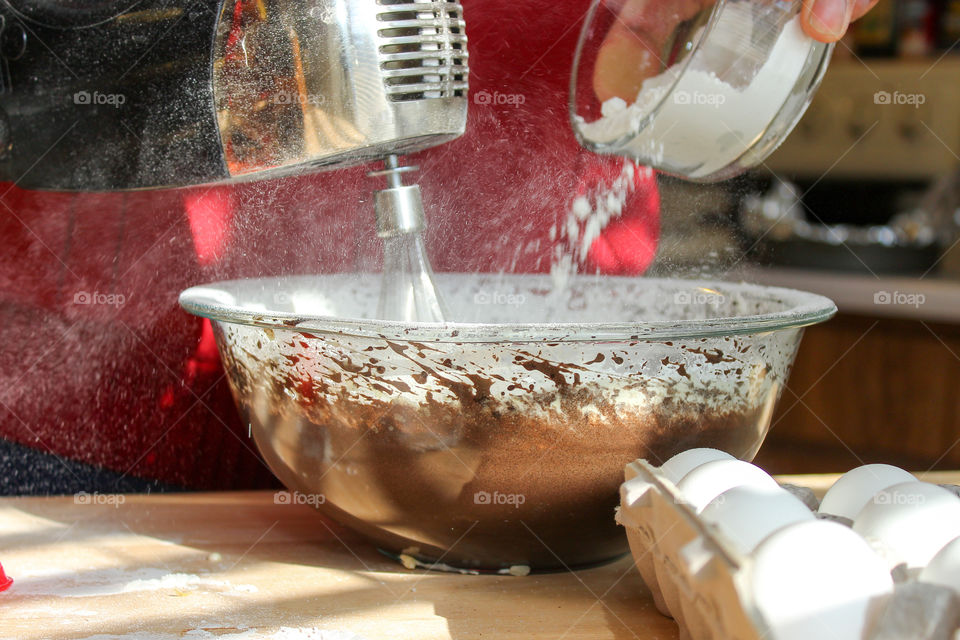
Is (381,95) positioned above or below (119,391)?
above

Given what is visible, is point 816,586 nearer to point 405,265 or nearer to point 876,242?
point 405,265

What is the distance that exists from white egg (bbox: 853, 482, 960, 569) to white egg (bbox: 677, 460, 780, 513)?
5 centimetres

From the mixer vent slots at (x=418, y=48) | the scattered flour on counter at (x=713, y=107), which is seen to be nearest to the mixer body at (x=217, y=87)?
the mixer vent slots at (x=418, y=48)

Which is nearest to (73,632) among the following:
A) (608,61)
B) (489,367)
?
(489,367)

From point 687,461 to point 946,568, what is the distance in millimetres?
152

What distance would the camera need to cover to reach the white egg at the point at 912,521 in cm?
43

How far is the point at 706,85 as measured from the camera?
2.39ft

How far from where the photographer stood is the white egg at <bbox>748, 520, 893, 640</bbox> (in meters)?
0.37

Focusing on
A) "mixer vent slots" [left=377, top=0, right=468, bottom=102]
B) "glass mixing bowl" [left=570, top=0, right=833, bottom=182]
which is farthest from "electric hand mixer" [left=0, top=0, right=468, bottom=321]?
"glass mixing bowl" [left=570, top=0, right=833, bottom=182]

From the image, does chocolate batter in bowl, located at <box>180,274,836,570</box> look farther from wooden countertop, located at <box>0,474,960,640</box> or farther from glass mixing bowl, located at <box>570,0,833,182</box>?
glass mixing bowl, located at <box>570,0,833,182</box>

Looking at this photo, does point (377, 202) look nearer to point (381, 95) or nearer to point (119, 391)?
point (381, 95)

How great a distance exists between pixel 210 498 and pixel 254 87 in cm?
36

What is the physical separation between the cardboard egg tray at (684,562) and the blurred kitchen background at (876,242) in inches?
21.7

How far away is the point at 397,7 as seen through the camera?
1.82 feet
